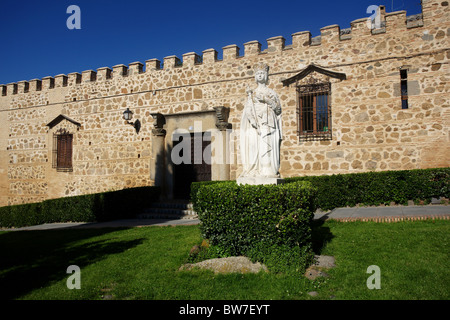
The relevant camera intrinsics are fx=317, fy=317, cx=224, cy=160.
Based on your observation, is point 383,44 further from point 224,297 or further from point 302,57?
point 224,297

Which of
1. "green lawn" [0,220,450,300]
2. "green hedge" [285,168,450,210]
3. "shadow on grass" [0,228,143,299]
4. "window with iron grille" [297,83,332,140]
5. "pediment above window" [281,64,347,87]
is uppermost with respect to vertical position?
"pediment above window" [281,64,347,87]

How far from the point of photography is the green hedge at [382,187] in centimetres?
888

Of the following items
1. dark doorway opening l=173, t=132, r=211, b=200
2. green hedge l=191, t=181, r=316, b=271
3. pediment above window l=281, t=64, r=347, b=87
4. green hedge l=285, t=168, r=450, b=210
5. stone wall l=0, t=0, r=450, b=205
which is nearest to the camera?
green hedge l=191, t=181, r=316, b=271

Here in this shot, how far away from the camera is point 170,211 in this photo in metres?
12.1

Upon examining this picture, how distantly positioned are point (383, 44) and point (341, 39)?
140 cm

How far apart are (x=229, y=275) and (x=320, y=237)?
2555 mm

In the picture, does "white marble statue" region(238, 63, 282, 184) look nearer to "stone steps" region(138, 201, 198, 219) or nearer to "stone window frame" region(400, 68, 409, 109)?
"stone steps" region(138, 201, 198, 219)

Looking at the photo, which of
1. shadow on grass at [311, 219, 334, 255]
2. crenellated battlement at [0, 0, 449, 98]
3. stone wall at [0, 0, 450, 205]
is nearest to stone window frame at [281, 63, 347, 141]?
stone wall at [0, 0, 450, 205]

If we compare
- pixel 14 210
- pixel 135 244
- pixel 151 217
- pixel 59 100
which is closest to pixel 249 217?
pixel 135 244

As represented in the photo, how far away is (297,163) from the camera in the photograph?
1180cm

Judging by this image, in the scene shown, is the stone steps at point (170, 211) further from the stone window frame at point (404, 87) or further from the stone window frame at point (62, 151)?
the stone window frame at point (404, 87)

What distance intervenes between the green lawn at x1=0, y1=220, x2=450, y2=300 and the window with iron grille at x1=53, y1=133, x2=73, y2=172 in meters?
9.32

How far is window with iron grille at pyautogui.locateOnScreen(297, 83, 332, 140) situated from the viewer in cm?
1150

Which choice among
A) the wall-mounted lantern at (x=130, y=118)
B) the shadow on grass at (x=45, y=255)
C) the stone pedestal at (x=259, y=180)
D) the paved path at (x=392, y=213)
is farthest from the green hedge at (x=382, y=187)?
the wall-mounted lantern at (x=130, y=118)
